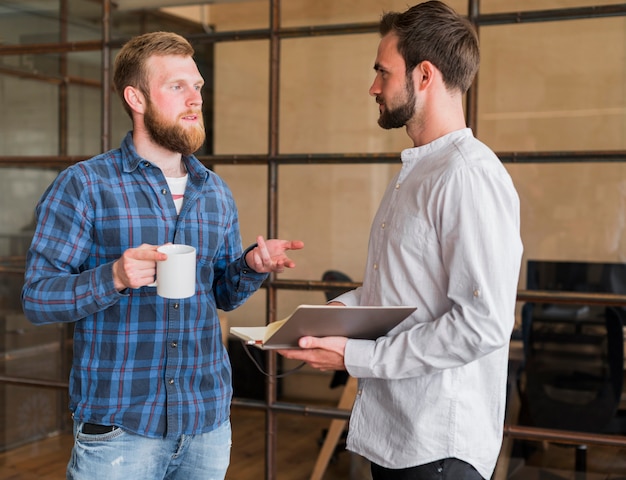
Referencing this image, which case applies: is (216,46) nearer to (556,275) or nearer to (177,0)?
(177,0)

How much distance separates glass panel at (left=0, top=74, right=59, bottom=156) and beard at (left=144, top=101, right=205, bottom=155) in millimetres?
1360

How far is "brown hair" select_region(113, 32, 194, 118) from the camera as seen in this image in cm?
172

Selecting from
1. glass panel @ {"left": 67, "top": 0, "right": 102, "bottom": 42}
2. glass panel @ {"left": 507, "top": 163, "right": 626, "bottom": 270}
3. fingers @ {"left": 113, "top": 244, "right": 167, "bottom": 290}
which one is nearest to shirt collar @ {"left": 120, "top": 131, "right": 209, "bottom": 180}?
fingers @ {"left": 113, "top": 244, "right": 167, "bottom": 290}

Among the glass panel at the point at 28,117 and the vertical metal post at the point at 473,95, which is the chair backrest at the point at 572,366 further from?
the glass panel at the point at 28,117

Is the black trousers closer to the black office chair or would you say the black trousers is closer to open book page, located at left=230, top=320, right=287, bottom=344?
open book page, located at left=230, top=320, right=287, bottom=344

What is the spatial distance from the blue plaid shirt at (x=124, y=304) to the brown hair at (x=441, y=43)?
57 centimetres

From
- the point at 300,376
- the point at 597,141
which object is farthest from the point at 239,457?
the point at 597,141

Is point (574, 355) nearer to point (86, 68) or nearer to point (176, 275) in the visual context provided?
point (176, 275)

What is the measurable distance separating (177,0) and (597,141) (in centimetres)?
153

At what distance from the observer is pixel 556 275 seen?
7.49 feet

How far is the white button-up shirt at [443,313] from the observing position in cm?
133

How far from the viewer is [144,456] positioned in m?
1.58

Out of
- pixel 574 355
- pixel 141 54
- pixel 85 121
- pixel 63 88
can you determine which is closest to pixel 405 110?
pixel 141 54

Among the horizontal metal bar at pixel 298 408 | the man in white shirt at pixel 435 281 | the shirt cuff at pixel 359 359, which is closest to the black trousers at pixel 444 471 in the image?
the man in white shirt at pixel 435 281
